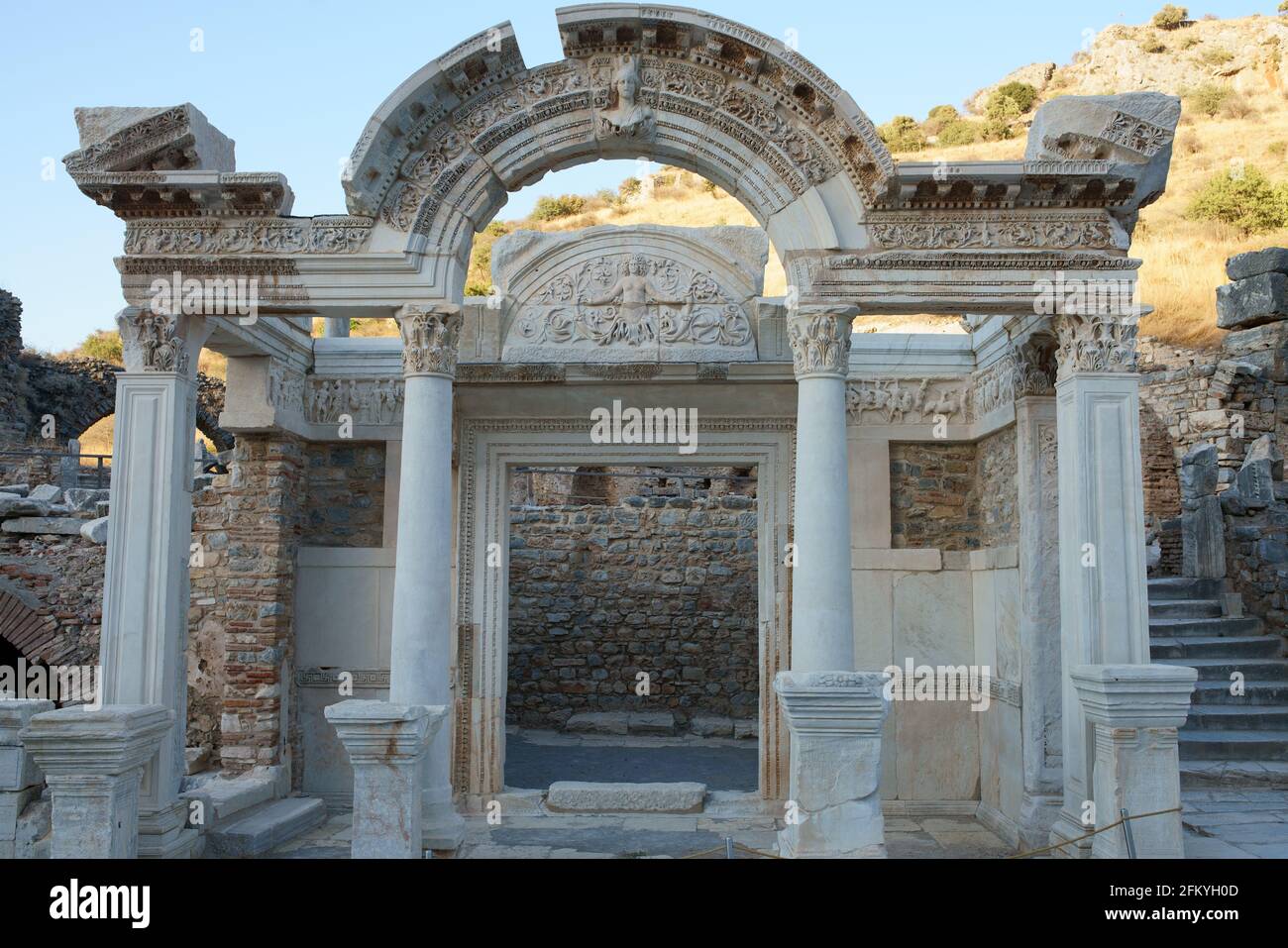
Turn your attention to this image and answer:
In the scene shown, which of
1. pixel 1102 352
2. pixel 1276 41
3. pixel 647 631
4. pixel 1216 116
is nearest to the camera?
pixel 1102 352

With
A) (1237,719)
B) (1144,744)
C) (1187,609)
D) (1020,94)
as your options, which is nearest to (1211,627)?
(1187,609)

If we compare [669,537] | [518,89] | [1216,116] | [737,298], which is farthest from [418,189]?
[1216,116]

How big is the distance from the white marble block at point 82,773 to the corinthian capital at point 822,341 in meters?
4.80

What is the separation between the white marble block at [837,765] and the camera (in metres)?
5.80

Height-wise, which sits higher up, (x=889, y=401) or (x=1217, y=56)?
(x=1217, y=56)

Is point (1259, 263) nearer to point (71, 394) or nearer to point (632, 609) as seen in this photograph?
point (632, 609)

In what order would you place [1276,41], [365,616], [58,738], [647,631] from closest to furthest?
[58,738] → [365,616] → [647,631] → [1276,41]

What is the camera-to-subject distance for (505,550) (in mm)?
9398

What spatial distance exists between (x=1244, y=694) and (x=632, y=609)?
7.39 m

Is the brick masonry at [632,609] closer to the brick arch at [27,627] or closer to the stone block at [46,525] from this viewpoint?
the stone block at [46,525]

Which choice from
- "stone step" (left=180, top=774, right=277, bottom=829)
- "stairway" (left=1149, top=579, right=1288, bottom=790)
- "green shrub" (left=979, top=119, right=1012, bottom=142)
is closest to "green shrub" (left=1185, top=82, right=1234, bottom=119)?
"green shrub" (left=979, top=119, right=1012, bottom=142)

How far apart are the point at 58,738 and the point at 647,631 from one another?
29.7 ft

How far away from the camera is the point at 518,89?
707cm

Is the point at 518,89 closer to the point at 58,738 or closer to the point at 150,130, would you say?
the point at 150,130
